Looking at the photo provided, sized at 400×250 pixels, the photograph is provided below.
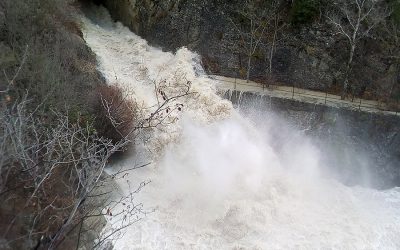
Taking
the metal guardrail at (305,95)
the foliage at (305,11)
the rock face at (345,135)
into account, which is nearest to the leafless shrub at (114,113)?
the rock face at (345,135)

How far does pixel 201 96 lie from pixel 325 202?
7.28 metres

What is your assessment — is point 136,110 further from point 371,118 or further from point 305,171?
point 371,118

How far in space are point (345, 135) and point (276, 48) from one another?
592 cm

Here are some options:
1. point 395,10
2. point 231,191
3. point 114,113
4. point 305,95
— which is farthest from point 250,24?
point 231,191

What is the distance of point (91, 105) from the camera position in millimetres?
18828

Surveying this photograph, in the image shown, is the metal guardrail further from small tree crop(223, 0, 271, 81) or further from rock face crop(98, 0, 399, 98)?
small tree crop(223, 0, 271, 81)

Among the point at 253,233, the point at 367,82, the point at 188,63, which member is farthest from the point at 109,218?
the point at 367,82

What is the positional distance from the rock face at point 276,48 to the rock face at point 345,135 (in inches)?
80.7

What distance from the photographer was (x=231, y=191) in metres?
18.2

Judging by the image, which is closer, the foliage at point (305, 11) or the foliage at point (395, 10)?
the foliage at point (395, 10)

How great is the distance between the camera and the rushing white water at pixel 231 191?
1636cm

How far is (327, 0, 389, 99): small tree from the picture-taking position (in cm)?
2223

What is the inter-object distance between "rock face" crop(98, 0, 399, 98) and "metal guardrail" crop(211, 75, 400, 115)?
20.5 inches

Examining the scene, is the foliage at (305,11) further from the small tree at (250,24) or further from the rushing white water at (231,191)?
the rushing white water at (231,191)
